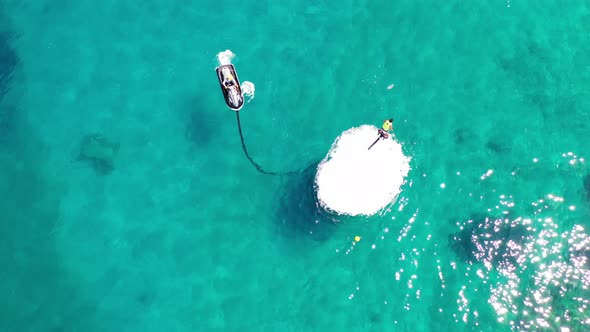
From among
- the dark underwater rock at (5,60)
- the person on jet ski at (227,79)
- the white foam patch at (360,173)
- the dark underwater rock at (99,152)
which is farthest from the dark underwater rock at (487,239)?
the dark underwater rock at (5,60)

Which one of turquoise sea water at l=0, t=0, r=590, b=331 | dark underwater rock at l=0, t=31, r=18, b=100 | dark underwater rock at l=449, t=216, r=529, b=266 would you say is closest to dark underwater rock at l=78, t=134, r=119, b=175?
turquoise sea water at l=0, t=0, r=590, b=331

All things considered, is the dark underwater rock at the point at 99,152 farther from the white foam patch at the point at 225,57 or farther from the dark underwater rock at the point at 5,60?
the white foam patch at the point at 225,57

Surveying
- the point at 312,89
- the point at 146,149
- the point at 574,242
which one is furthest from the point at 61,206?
the point at 574,242

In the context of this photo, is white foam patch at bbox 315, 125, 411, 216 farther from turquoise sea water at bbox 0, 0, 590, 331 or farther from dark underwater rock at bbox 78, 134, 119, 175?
dark underwater rock at bbox 78, 134, 119, 175

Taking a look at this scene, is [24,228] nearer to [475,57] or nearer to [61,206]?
[61,206]

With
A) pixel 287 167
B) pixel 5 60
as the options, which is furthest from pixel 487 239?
pixel 5 60

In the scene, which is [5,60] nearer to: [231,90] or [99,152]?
[99,152]
